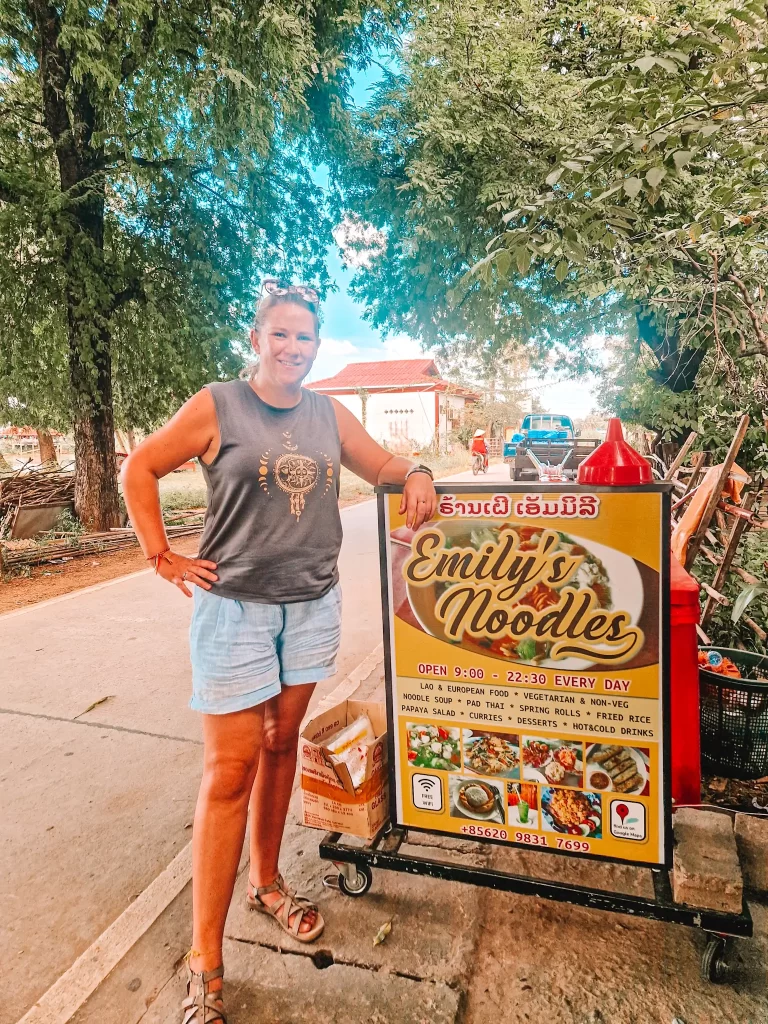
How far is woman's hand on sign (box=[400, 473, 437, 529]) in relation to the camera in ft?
6.35

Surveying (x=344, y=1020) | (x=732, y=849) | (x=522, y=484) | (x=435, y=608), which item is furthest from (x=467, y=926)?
(x=522, y=484)

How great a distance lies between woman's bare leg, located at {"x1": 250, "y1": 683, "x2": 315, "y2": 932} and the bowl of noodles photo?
531mm

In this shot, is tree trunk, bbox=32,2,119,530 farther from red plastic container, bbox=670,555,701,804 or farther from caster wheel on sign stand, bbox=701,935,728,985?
caster wheel on sign stand, bbox=701,935,728,985

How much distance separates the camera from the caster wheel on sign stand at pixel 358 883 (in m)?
2.23

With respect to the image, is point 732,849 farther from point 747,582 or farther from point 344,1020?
point 747,582

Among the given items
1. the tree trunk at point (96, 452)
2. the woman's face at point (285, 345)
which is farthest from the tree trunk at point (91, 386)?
the woman's face at point (285, 345)

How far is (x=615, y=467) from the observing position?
1.84m

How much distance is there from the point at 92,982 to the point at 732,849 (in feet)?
6.80

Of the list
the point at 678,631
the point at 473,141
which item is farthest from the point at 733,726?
the point at 473,141

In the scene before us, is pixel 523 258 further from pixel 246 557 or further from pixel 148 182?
pixel 148 182

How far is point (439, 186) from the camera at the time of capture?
890cm

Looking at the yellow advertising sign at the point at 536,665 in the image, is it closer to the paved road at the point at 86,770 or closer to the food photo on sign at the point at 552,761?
the food photo on sign at the point at 552,761

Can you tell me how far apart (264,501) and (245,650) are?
0.46 metres

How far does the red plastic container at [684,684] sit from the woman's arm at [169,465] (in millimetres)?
1548
